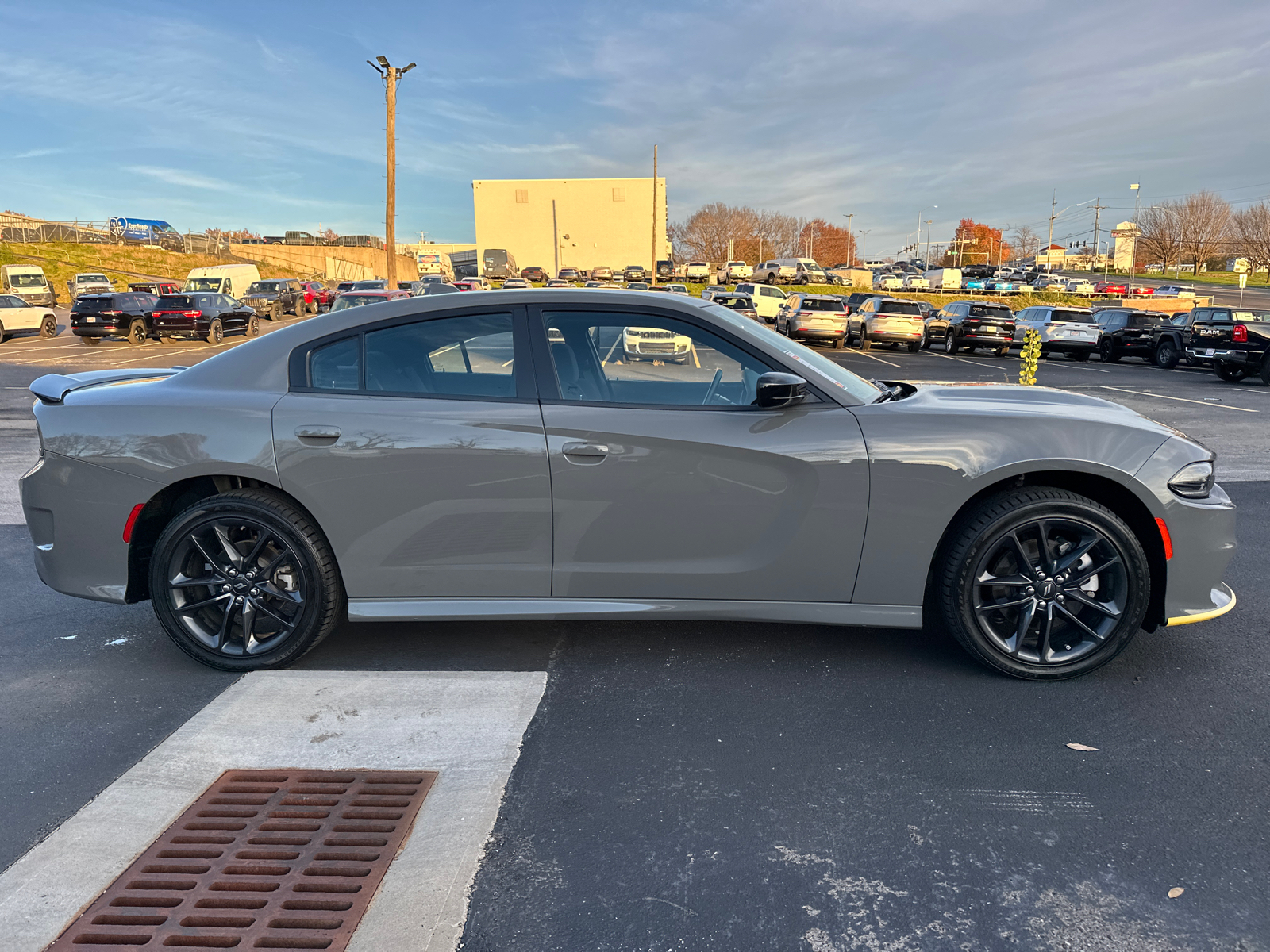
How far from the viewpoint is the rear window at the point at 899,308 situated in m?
27.3

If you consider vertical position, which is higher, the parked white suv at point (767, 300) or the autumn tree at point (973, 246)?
the autumn tree at point (973, 246)

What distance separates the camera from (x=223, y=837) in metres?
2.63

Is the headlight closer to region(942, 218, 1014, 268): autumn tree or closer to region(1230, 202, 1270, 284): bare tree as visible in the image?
region(1230, 202, 1270, 284): bare tree

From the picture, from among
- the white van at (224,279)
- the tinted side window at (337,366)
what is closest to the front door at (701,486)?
the tinted side window at (337,366)

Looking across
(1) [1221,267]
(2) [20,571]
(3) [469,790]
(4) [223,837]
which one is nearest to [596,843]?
(3) [469,790]

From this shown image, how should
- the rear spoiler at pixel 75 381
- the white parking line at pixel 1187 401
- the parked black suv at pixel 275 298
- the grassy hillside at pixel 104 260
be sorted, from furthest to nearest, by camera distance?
the grassy hillside at pixel 104 260 → the parked black suv at pixel 275 298 → the white parking line at pixel 1187 401 → the rear spoiler at pixel 75 381

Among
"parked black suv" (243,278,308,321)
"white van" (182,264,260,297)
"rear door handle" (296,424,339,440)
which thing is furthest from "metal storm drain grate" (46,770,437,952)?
"white van" (182,264,260,297)

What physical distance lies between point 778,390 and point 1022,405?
1.14 meters

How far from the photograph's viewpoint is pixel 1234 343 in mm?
18984

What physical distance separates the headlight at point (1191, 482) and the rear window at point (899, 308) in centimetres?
2480

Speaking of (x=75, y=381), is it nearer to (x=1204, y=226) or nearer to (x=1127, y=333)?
(x=1127, y=333)

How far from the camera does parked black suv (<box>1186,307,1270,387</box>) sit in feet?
61.7

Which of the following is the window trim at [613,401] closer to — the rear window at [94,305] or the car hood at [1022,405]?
the car hood at [1022,405]

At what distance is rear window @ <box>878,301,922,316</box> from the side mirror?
25.2m
